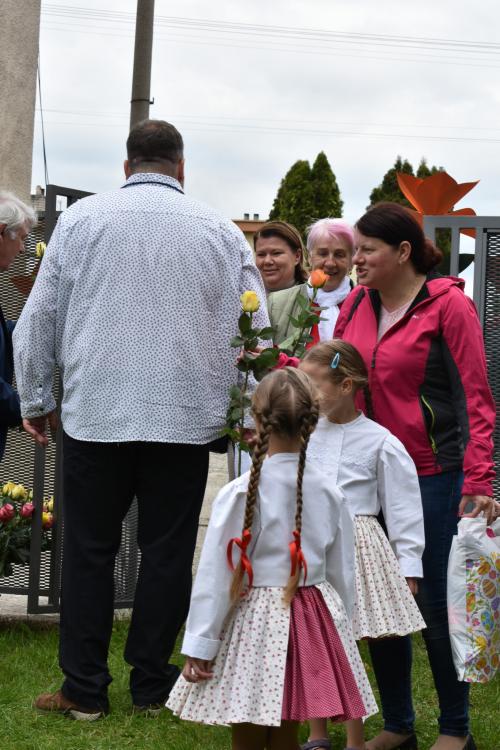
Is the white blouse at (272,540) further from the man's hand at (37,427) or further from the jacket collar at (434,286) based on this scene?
the man's hand at (37,427)

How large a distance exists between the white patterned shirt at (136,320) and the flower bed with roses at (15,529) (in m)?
1.31

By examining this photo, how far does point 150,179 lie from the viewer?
4035 millimetres

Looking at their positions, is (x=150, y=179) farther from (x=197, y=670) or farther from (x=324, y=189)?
(x=324, y=189)

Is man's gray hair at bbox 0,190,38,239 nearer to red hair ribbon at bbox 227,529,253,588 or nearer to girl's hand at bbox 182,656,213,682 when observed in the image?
red hair ribbon at bbox 227,529,253,588

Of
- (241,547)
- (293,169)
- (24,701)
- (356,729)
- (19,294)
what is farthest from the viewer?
(293,169)

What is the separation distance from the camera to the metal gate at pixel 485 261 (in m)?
4.45

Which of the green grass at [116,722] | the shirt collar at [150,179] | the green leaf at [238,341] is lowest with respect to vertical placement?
the green grass at [116,722]

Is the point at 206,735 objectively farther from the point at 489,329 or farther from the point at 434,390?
the point at 489,329

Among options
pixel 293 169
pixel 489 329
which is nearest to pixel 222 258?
pixel 489 329

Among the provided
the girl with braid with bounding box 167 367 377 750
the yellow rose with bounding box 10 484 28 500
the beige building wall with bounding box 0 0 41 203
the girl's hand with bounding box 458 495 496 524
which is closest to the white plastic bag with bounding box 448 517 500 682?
the girl's hand with bounding box 458 495 496 524

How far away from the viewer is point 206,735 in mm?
3832

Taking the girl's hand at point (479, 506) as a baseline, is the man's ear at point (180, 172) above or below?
above

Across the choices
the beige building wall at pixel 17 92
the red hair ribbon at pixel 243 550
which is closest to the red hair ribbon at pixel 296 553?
the red hair ribbon at pixel 243 550

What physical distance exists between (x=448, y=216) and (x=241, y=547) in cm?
197
